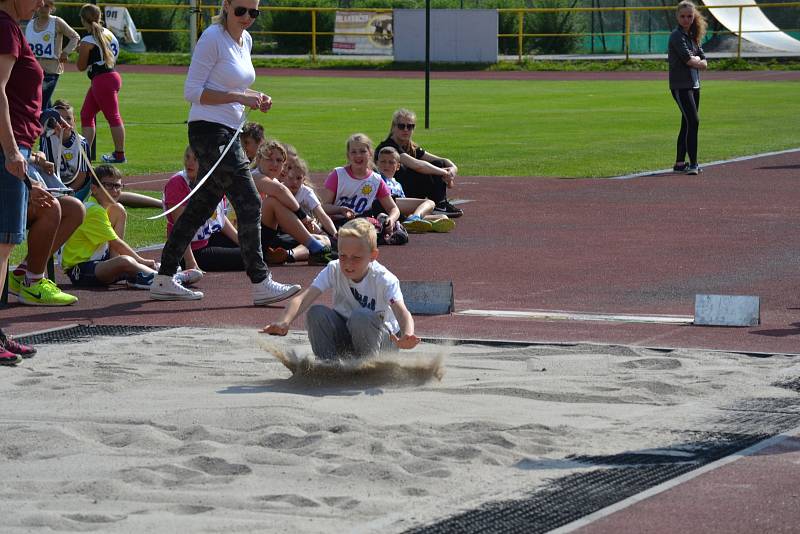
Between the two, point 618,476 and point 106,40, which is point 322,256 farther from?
point 106,40

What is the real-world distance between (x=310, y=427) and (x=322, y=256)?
6.04 m

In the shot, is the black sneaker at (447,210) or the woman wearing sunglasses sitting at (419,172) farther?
the black sneaker at (447,210)

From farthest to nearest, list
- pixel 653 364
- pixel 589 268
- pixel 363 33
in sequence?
pixel 363 33 → pixel 589 268 → pixel 653 364

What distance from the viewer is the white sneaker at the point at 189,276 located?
36.0ft

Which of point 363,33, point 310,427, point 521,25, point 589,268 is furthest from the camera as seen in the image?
point 363,33

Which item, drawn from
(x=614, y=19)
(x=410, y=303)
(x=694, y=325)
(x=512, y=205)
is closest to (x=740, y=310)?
(x=694, y=325)

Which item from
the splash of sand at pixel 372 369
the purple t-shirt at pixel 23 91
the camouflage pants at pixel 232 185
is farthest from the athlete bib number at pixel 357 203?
the splash of sand at pixel 372 369

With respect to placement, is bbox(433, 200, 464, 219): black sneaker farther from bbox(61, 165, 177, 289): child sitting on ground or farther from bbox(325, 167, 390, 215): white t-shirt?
bbox(61, 165, 177, 289): child sitting on ground

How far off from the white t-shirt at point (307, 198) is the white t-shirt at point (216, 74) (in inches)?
106

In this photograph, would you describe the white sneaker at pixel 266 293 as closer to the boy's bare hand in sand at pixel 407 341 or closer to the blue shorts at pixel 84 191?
the blue shorts at pixel 84 191

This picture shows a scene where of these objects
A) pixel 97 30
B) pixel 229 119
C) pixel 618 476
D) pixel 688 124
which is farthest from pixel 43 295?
pixel 688 124

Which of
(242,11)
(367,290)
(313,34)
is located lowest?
(367,290)

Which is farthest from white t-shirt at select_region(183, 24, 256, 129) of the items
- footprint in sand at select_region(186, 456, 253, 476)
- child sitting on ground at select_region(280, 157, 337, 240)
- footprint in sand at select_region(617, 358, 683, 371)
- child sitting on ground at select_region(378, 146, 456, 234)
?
footprint in sand at select_region(186, 456, 253, 476)

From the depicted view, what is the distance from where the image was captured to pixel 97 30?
20.8 metres
